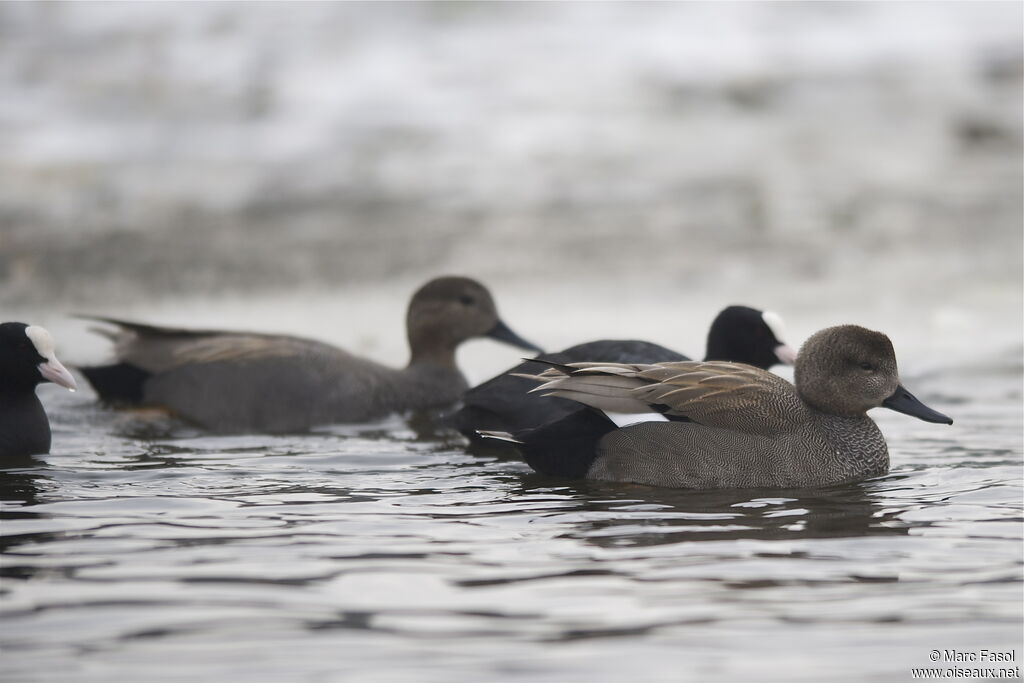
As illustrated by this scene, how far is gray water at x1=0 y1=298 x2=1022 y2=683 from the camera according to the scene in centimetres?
389

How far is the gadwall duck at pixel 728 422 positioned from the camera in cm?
636

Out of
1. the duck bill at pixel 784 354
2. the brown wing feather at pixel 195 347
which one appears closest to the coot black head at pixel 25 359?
the brown wing feather at pixel 195 347

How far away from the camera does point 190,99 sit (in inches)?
565

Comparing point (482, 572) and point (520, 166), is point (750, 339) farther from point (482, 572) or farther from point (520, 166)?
point (520, 166)

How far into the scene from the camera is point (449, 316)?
970cm

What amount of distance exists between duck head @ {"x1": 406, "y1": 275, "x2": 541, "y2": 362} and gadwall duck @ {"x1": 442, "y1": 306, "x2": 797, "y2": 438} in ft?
6.23

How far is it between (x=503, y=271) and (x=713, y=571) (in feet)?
24.2

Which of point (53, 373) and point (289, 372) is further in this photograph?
point (289, 372)

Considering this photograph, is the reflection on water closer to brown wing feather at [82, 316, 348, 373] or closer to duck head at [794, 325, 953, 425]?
duck head at [794, 325, 953, 425]

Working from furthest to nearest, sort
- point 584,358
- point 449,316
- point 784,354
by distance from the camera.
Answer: point 449,316 < point 784,354 < point 584,358

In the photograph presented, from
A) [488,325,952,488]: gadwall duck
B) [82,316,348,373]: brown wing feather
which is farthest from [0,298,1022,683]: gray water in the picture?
[82,316,348,373]: brown wing feather

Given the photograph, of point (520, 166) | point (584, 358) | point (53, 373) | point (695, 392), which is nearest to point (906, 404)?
point (695, 392)

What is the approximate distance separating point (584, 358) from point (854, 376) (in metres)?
1.29

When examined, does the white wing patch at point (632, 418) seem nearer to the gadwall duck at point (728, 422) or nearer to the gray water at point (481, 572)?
the gadwall duck at point (728, 422)
